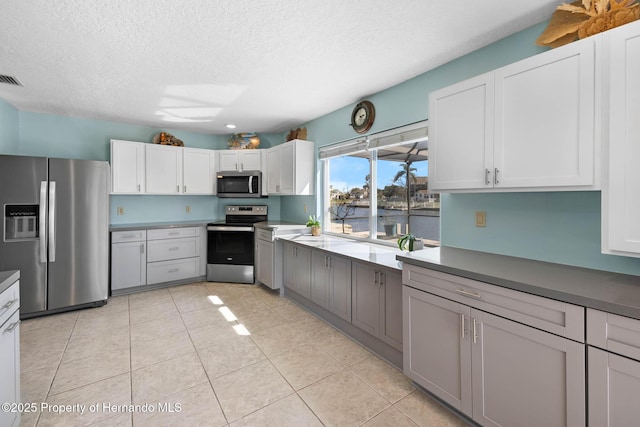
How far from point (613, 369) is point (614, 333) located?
14cm

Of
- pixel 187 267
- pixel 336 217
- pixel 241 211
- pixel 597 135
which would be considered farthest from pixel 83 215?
pixel 597 135

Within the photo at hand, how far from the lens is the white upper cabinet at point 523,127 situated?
1.39 metres

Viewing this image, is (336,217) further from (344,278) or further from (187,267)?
(187,267)

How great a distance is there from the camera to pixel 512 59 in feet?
6.61

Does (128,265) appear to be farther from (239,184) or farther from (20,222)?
Result: (239,184)

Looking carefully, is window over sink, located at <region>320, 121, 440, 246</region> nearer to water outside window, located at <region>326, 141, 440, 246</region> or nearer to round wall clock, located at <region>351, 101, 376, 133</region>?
water outside window, located at <region>326, 141, 440, 246</region>

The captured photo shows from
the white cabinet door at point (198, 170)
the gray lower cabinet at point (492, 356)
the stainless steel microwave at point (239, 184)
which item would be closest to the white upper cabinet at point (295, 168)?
the stainless steel microwave at point (239, 184)

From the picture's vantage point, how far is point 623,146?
1269 millimetres

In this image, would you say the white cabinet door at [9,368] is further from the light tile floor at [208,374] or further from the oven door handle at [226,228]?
the oven door handle at [226,228]

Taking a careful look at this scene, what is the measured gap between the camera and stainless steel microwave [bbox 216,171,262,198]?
4.57m

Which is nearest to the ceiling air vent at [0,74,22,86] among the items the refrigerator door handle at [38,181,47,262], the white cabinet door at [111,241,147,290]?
the refrigerator door handle at [38,181,47,262]

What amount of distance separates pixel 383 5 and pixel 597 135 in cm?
132

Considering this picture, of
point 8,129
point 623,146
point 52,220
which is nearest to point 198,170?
point 52,220

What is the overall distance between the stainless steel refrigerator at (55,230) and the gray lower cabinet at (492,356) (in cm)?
358
